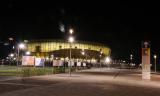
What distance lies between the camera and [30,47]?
573 ft

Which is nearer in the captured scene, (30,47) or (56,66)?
(56,66)

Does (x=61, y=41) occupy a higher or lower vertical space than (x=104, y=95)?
higher

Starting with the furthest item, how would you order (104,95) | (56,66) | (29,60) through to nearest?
1. (56,66)
2. (29,60)
3. (104,95)

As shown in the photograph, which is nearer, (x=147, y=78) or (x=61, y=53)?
(x=147, y=78)

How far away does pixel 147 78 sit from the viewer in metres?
45.7

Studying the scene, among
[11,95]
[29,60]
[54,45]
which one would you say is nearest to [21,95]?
[11,95]

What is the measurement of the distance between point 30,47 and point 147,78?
133872mm

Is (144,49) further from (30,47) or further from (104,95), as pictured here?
(30,47)

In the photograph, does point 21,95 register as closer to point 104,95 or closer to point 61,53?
point 104,95

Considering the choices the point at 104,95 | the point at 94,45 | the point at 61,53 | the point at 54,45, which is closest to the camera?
the point at 104,95

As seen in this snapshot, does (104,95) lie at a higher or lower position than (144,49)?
lower

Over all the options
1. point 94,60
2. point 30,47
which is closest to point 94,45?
point 94,60

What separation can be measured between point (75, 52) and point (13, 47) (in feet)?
209

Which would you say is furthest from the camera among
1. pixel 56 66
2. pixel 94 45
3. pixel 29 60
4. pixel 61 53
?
pixel 94 45
